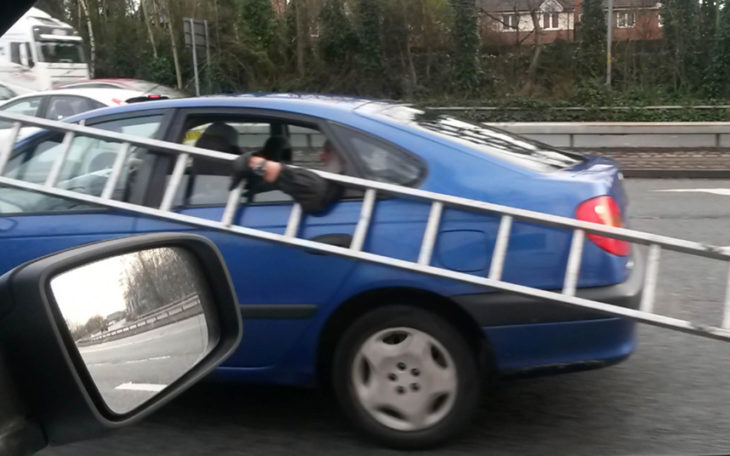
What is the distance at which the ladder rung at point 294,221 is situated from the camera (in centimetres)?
373

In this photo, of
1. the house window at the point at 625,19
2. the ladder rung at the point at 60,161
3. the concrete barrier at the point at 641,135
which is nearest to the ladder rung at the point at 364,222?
the ladder rung at the point at 60,161

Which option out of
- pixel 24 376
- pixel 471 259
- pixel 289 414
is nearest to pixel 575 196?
pixel 471 259

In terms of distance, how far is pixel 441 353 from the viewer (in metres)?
3.64

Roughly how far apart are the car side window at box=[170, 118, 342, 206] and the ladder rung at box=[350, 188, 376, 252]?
0.36 metres

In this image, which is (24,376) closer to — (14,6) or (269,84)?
(14,6)

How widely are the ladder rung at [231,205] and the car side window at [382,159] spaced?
53cm

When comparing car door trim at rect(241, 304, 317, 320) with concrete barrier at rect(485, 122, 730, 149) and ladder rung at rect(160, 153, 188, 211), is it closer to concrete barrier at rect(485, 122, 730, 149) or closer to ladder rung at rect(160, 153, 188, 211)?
ladder rung at rect(160, 153, 188, 211)

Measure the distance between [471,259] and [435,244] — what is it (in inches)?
6.4

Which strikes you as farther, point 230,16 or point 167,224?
point 230,16

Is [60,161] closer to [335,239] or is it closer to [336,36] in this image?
[335,239]

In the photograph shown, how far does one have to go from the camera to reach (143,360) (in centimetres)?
185

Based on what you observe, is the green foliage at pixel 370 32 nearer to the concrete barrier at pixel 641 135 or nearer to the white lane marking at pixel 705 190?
the concrete barrier at pixel 641 135

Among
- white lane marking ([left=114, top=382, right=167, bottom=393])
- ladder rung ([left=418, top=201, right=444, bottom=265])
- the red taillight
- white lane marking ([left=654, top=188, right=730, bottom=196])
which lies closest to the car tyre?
ladder rung ([left=418, top=201, right=444, bottom=265])

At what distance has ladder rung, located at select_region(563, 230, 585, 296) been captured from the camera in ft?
11.5
